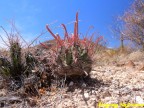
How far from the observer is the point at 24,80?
460 centimetres

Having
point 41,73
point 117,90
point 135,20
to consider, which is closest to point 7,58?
point 41,73

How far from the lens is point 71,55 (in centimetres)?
439

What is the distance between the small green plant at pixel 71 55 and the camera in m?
4.42

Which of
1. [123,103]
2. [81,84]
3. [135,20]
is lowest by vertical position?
[123,103]

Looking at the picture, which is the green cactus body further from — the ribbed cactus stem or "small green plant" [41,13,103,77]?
the ribbed cactus stem

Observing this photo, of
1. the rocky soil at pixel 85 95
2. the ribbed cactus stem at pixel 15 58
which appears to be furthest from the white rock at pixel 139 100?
the ribbed cactus stem at pixel 15 58

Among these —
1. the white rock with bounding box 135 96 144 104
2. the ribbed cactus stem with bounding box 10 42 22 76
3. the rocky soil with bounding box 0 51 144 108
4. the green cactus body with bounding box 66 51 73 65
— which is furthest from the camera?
the ribbed cactus stem with bounding box 10 42 22 76

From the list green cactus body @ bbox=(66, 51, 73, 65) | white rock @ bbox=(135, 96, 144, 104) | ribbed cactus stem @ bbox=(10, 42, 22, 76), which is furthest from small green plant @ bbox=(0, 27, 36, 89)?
white rock @ bbox=(135, 96, 144, 104)

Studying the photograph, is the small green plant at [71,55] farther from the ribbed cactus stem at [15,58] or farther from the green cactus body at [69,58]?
the ribbed cactus stem at [15,58]

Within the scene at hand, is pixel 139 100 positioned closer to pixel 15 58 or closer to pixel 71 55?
pixel 71 55

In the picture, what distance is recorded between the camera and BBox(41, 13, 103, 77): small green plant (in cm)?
442

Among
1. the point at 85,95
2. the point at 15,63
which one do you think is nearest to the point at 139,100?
the point at 85,95

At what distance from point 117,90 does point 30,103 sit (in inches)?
51.5

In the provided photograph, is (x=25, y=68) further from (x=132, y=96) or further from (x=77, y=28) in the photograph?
(x=132, y=96)
